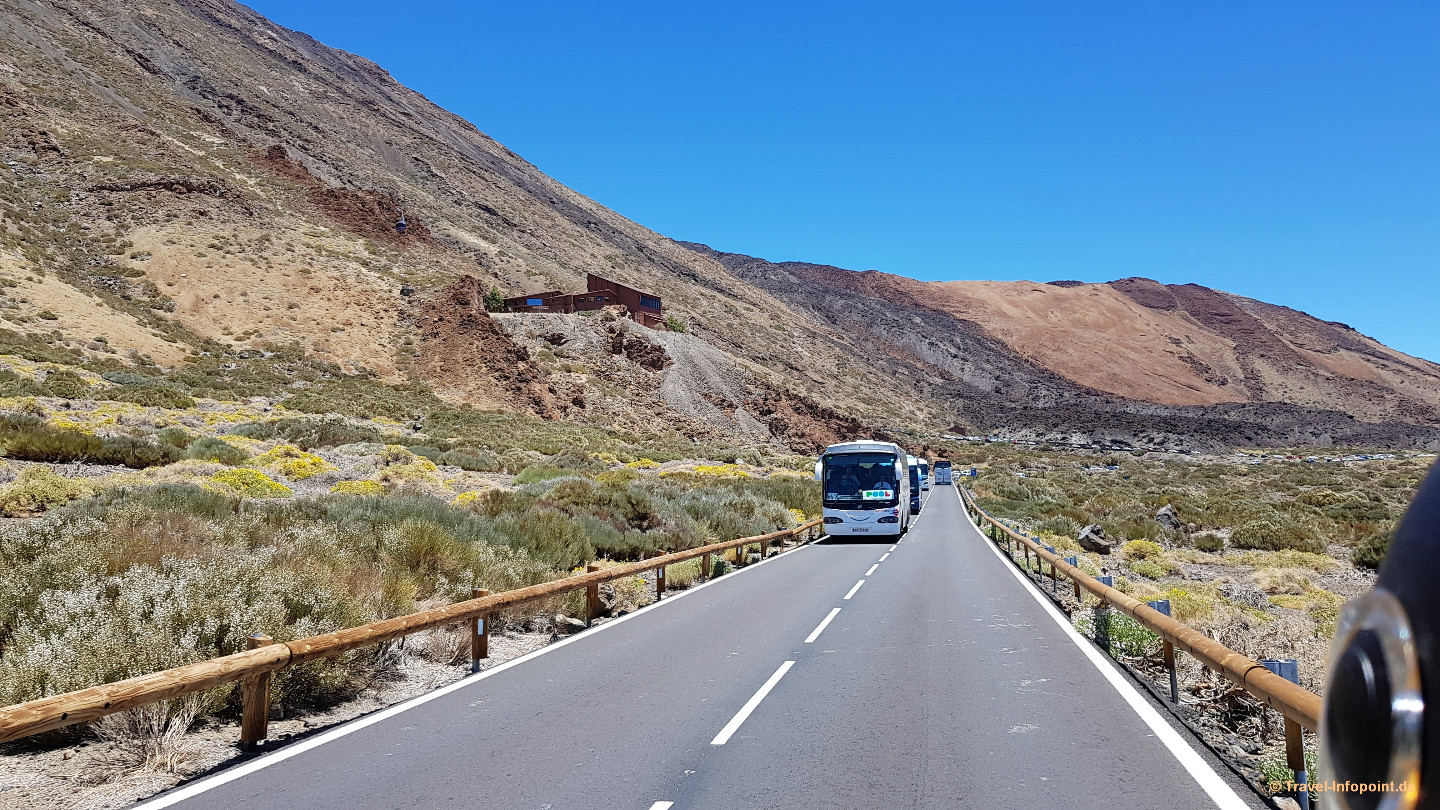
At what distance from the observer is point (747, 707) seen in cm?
711

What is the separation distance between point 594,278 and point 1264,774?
242ft

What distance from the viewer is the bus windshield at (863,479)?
2678cm

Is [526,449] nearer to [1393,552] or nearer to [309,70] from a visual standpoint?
[1393,552]

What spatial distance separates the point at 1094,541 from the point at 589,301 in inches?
2213

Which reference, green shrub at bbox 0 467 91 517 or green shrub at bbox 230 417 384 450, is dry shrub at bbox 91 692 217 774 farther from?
green shrub at bbox 230 417 384 450

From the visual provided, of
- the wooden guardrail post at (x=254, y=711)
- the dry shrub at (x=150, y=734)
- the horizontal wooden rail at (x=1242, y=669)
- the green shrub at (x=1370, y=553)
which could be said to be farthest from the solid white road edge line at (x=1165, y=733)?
the green shrub at (x=1370, y=553)

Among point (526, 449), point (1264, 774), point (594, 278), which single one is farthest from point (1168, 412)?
point (1264, 774)

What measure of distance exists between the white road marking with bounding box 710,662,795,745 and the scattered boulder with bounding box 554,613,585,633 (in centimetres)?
360

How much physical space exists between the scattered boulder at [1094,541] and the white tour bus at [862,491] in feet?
17.9

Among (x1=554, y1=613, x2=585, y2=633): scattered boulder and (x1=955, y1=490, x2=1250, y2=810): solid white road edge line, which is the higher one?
(x1=955, y1=490, x2=1250, y2=810): solid white road edge line

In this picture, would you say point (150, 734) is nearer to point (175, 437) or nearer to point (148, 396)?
point (175, 437)

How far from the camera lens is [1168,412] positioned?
126 metres

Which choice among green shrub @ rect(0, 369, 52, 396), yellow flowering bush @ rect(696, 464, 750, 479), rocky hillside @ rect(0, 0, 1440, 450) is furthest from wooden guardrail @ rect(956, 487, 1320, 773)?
rocky hillside @ rect(0, 0, 1440, 450)

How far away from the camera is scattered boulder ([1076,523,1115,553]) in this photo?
944 inches
